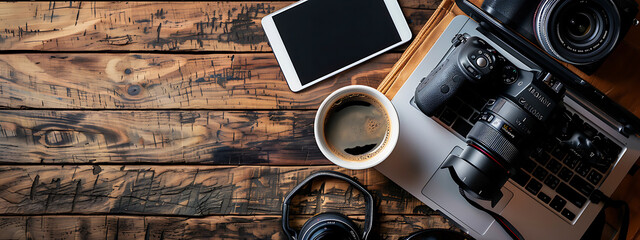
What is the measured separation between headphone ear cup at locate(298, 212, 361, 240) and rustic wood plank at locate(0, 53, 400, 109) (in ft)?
0.62

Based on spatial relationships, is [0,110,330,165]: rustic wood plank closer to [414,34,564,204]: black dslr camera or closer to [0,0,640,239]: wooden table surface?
[0,0,640,239]: wooden table surface

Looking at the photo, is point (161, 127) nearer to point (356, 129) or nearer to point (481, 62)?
point (356, 129)

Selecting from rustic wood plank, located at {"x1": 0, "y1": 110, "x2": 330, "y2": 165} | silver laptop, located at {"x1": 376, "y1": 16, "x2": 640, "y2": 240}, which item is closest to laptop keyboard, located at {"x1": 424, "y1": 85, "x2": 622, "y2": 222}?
silver laptop, located at {"x1": 376, "y1": 16, "x2": 640, "y2": 240}

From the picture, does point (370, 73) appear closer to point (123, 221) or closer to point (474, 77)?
point (474, 77)

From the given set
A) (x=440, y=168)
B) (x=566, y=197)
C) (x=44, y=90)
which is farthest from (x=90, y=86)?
(x=566, y=197)

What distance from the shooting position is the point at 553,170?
2.07 ft

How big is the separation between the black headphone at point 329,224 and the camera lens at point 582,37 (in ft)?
1.09

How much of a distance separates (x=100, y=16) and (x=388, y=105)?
1.64 feet

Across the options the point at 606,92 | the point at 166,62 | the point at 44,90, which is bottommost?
the point at 44,90

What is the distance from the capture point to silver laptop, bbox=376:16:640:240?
Result: 0.63 meters

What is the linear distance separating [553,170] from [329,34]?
1.32ft

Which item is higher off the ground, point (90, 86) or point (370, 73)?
point (370, 73)

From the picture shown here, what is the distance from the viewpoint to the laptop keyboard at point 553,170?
2.06ft

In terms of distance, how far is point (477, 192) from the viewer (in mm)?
562
